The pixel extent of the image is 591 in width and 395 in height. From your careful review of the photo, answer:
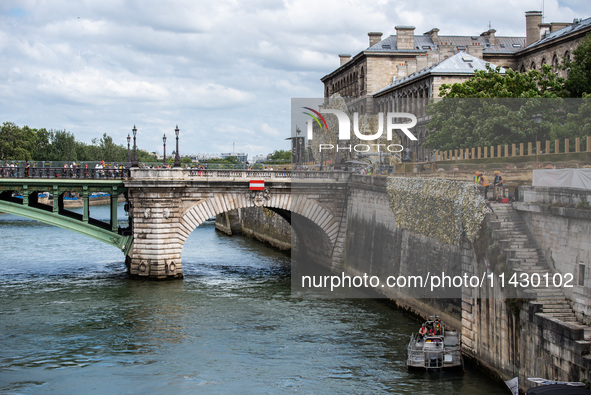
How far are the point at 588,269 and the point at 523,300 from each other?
7.08 ft

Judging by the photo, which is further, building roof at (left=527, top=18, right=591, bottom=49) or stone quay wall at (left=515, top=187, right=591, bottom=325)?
building roof at (left=527, top=18, right=591, bottom=49)

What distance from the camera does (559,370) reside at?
20.7 meters

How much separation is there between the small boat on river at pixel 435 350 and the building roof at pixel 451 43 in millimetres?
67643

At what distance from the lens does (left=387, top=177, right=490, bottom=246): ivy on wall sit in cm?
2775

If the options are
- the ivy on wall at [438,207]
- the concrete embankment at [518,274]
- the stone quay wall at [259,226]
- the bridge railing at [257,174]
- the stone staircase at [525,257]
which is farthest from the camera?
the stone quay wall at [259,226]

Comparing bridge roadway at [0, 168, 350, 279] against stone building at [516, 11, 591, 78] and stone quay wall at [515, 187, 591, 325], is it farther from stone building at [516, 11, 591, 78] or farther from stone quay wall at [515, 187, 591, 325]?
stone building at [516, 11, 591, 78]

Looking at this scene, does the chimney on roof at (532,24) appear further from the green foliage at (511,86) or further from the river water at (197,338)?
the river water at (197,338)

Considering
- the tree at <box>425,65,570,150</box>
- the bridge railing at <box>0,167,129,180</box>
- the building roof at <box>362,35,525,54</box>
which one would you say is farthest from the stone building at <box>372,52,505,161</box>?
the bridge railing at <box>0,167,129,180</box>

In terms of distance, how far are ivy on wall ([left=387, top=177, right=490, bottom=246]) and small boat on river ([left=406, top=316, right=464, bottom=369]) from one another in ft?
11.4

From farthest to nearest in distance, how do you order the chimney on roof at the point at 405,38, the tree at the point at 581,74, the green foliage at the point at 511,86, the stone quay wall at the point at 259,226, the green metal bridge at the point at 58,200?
the chimney on roof at the point at 405,38
the stone quay wall at the point at 259,226
the green foliage at the point at 511,86
the tree at the point at 581,74
the green metal bridge at the point at 58,200

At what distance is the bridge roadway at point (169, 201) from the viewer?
44.3 m

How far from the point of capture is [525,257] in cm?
2445

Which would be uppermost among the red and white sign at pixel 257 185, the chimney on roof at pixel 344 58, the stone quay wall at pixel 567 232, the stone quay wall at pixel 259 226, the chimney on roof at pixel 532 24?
the chimney on roof at pixel 344 58

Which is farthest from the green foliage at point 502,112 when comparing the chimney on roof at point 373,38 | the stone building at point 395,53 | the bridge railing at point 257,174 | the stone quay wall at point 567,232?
the chimney on roof at point 373,38
